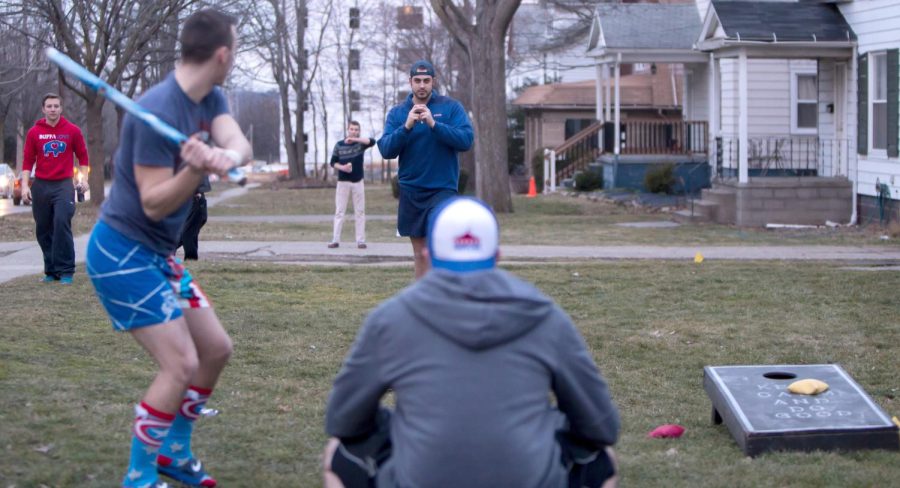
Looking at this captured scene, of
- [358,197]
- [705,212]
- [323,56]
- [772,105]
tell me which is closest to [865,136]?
[705,212]

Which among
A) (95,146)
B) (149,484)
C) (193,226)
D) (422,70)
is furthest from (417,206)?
(95,146)

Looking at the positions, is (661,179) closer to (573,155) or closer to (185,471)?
(573,155)

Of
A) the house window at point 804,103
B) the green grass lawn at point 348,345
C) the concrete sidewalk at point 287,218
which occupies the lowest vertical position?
the green grass lawn at point 348,345

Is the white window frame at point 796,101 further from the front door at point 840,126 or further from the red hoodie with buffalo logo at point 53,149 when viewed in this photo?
the red hoodie with buffalo logo at point 53,149

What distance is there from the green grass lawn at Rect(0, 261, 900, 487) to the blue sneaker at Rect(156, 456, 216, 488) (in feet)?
0.57

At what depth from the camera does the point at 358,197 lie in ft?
48.8

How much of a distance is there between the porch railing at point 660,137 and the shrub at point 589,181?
3.96 feet

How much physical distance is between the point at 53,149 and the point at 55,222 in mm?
706

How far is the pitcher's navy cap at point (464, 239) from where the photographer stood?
9.69ft

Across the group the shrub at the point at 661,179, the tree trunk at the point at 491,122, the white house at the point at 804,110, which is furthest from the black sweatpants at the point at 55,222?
the shrub at the point at 661,179

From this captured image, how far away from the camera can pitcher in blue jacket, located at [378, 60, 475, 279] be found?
781 centimetres

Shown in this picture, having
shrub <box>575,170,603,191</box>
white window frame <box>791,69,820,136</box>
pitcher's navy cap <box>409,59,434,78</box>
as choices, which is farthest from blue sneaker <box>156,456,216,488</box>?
shrub <box>575,170,603,191</box>

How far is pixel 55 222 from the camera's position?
10.3 m

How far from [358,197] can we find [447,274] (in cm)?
1198
